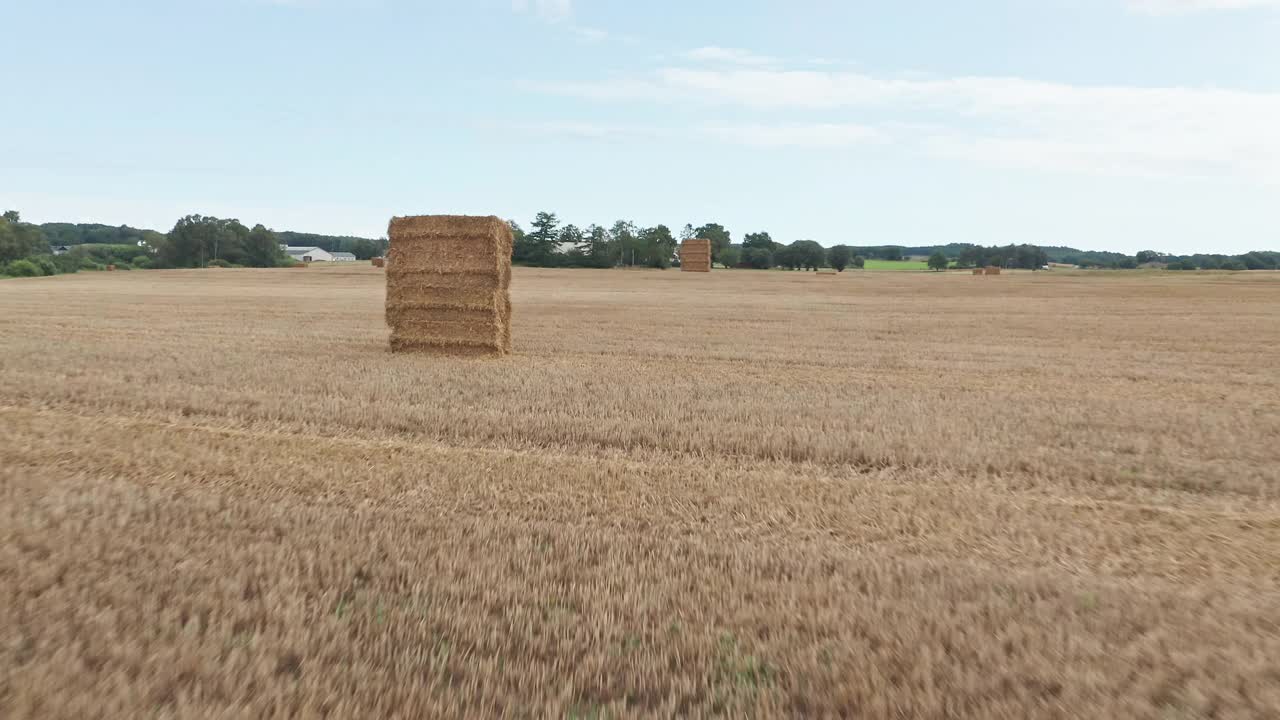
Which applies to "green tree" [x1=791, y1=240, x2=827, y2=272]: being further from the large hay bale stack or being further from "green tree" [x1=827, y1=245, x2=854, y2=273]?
the large hay bale stack

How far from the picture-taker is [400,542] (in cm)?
342

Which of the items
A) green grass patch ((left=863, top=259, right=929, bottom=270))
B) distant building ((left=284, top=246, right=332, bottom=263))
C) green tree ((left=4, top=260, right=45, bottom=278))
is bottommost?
green tree ((left=4, top=260, right=45, bottom=278))

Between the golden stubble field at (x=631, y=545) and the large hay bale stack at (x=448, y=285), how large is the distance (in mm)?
2813

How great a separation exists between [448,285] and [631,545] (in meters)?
8.93

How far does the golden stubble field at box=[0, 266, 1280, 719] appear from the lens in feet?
7.63

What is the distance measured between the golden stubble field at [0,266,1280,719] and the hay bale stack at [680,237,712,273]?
46.8m

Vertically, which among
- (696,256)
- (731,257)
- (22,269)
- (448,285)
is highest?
(696,256)

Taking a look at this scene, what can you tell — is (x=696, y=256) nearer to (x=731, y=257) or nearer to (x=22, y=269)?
(x=731, y=257)

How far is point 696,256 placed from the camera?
55812 mm

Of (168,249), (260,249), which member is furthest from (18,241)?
(260,249)

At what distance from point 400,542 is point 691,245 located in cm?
5298

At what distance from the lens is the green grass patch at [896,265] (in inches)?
2643

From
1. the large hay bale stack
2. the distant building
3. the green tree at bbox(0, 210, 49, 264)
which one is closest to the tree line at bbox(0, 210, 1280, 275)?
the green tree at bbox(0, 210, 49, 264)

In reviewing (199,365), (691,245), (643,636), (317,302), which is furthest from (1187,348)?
(691,245)
